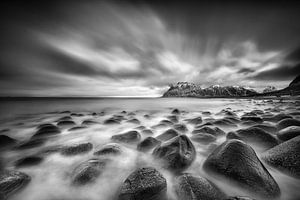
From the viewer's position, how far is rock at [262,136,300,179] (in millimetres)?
1975

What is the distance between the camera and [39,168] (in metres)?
2.43

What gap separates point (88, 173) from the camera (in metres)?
2.08

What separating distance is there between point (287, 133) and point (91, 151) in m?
5.13

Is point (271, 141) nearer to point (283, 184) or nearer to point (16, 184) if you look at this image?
point (283, 184)

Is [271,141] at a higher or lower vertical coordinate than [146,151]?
higher

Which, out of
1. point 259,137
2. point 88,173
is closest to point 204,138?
point 259,137

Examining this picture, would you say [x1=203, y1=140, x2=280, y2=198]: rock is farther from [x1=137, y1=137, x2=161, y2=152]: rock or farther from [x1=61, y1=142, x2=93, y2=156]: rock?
[x1=61, y1=142, x2=93, y2=156]: rock

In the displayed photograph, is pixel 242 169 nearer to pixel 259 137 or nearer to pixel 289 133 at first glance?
pixel 259 137

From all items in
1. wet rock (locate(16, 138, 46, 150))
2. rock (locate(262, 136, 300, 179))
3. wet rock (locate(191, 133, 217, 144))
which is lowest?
wet rock (locate(16, 138, 46, 150))

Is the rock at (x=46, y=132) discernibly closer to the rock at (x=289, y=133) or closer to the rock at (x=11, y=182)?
the rock at (x=11, y=182)

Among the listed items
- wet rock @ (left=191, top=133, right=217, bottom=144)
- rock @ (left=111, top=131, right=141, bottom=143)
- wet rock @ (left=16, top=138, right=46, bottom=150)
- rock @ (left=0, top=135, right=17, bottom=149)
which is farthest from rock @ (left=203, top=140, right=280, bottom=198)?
rock @ (left=0, top=135, right=17, bottom=149)

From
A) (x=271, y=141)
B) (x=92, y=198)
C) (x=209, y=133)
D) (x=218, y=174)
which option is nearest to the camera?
(x=92, y=198)

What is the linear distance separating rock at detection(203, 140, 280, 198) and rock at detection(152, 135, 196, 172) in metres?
0.35

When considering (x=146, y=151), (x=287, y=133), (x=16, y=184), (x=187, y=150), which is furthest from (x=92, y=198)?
(x=287, y=133)
